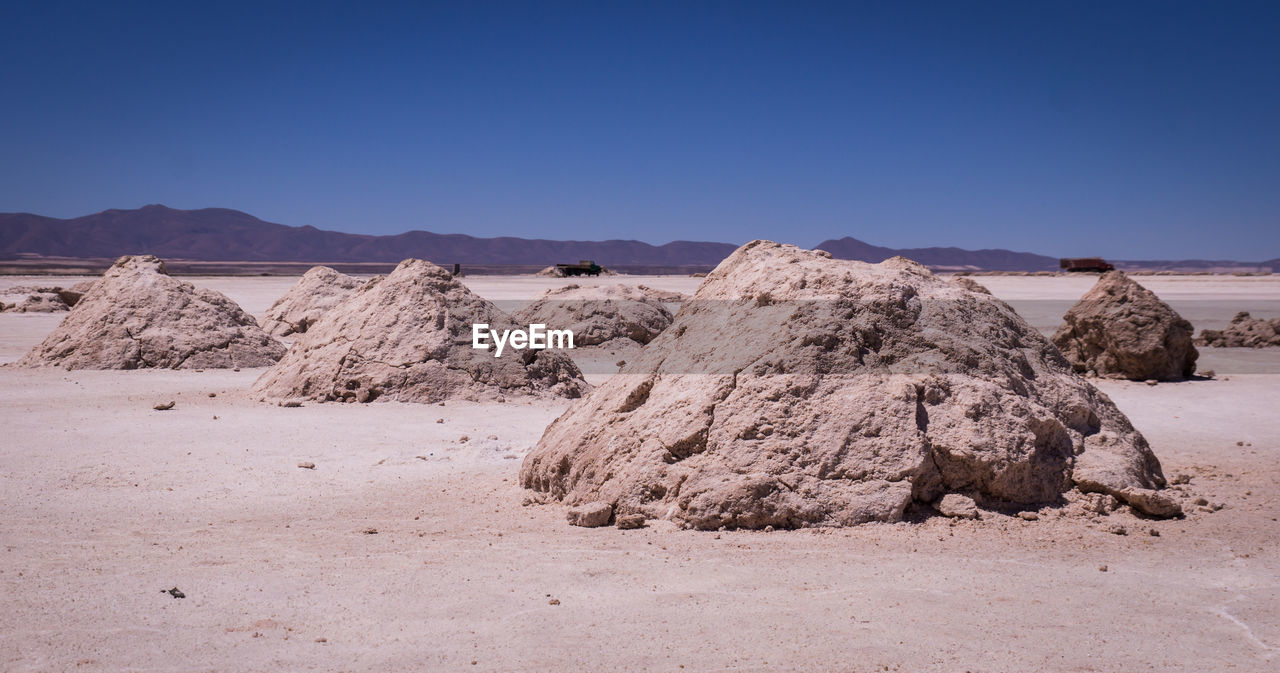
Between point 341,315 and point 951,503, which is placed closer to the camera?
point 951,503

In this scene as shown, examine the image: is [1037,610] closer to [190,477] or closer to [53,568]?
[53,568]

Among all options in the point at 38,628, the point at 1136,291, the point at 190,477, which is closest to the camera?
the point at 38,628

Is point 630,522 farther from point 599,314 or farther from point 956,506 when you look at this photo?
point 599,314

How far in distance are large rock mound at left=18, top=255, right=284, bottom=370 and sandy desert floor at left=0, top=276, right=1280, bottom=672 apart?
5.16 meters

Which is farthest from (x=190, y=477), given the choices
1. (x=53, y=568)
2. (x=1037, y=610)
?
(x=1037, y=610)

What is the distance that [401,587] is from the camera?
3.55 metres

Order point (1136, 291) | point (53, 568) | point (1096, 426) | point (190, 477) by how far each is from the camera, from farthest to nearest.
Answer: point (1136, 291) < point (190, 477) < point (1096, 426) < point (53, 568)

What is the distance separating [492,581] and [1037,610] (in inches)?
75.4

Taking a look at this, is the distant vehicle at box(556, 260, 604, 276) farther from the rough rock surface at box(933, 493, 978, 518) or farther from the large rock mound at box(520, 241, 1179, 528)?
the rough rock surface at box(933, 493, 978, 518)

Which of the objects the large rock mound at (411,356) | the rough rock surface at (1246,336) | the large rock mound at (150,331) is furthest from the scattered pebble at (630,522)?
the rough rock surface at (1246,336)

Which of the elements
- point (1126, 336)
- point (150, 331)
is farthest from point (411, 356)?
point (1126, 336)

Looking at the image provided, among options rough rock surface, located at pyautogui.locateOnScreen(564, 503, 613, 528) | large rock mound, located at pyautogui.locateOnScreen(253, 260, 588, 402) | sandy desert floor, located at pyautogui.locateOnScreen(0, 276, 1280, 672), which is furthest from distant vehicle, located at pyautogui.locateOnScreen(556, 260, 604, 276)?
rough rock surface, located at pyautogui.locateOnScreen(564, 503, 613, 528)

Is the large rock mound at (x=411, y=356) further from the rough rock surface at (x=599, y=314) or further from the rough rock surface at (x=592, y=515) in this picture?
the rough rock surface at (x=599, y=314)

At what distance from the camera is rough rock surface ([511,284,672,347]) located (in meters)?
15.1
